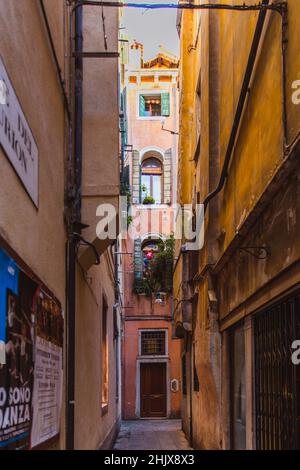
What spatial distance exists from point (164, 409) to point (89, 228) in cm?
1968

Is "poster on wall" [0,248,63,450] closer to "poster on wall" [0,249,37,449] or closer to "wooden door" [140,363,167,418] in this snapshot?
"poster on wall" [0,249,37,449]

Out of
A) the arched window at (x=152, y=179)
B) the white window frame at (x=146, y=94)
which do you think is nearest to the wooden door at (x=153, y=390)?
the arched window at (x=152, y=179)

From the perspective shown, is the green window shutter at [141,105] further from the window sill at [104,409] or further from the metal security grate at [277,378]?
the metal security grate at [277,378]

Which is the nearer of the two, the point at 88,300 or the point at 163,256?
the point at 88,300

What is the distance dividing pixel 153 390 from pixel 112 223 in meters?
19.4

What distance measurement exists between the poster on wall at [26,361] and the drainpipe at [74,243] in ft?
3.21

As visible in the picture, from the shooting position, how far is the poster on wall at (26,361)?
3912 millimetres

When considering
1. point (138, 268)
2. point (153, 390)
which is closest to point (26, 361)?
point (153, 390)

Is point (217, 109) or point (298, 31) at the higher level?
point (217, 109)

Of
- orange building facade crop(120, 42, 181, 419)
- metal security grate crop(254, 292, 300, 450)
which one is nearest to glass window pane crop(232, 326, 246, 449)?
metal security grate crop(254, 292, 300, 450)

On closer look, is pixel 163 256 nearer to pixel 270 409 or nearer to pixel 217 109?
pixel 217 109

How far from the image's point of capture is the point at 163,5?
768 centimetres

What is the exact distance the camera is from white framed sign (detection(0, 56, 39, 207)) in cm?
412
